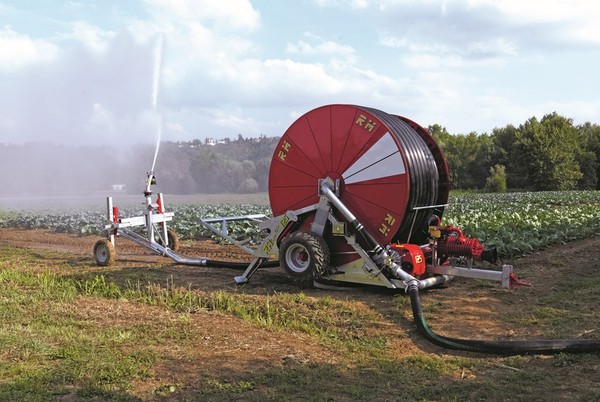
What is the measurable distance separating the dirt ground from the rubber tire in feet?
1.31

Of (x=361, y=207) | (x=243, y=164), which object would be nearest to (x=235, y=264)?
(x=361, y=207)

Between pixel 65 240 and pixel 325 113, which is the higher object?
pixel 325 113

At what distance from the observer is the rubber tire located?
8.33 m

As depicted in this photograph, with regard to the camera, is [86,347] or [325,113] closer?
[86,347]

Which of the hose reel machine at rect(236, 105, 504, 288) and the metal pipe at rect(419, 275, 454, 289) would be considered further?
the hose reel machine at rect(236, 105, 504, 288)

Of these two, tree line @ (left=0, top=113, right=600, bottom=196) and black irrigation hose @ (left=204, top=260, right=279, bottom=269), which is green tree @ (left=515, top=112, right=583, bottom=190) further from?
black irrigation hose @ (left=204, top=260, right=279, bottom=269)

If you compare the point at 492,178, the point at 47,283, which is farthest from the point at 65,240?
the point at 492,178

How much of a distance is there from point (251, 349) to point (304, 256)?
293 centimetres

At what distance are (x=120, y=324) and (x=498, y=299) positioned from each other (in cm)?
541

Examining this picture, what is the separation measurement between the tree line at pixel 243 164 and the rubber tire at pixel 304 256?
30343 millimetres

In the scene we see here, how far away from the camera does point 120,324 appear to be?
6.81m

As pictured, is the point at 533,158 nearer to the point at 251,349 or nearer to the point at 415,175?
the point at 415,175

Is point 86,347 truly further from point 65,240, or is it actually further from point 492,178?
point 492,178

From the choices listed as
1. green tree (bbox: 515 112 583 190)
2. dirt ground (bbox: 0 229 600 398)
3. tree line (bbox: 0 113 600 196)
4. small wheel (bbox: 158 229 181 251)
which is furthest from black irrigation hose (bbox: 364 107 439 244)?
green tree (bbox: 515 112 583 190)
